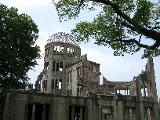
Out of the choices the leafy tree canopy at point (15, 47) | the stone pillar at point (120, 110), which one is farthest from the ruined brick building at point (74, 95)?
the leafy tree canopy at point (15, 47)

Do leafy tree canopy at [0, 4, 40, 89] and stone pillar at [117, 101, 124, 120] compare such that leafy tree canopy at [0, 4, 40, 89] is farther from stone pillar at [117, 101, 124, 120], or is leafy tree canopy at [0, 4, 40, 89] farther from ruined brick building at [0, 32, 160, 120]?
stone pillar at [117, 101, 124, 120]

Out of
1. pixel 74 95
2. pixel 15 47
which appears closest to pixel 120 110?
pixel 74 95

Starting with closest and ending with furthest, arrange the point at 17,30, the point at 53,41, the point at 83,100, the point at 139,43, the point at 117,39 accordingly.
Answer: the point at 139,43, the point at 117,39, the point at 83,100, the point at 17,30, the point at 53,41

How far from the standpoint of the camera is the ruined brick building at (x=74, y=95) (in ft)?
101

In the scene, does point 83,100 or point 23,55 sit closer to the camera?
point 83,100

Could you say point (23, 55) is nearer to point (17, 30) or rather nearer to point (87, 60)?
point (17, 30)

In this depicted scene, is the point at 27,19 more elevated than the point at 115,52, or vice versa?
the point at 27,19

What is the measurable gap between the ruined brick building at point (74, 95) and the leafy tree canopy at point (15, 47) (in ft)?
13.9

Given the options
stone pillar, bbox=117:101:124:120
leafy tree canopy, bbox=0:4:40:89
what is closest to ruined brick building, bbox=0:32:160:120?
stone pillar, bbox=117:101:124:120

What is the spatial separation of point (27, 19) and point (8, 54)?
240 inches

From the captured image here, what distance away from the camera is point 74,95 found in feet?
143

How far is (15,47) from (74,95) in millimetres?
11902

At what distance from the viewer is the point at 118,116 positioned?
→ 35188 mm

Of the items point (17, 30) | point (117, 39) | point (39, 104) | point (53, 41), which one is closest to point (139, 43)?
point (117, 39)
